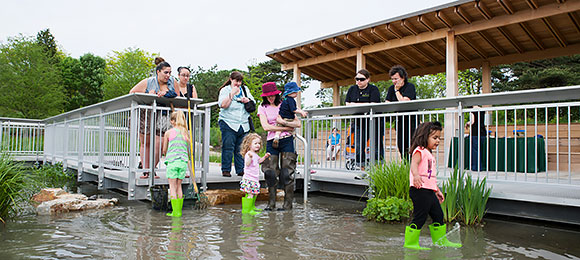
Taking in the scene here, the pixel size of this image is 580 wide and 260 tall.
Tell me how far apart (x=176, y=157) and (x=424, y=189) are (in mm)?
2778

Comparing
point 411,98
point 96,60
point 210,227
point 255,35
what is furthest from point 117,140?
point 255,35

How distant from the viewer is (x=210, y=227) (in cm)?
384

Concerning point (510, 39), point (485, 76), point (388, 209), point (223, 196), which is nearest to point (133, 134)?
point (223, 196)

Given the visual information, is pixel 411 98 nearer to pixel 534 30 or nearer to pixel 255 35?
pixel 534 30

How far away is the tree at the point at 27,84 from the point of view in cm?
2159

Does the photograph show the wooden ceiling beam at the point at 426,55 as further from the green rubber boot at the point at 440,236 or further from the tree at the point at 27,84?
the tree at the point at 27,84

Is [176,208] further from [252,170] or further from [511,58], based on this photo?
[511,58]

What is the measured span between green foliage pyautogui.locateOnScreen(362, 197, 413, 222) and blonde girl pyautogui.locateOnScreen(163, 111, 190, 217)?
214 cm

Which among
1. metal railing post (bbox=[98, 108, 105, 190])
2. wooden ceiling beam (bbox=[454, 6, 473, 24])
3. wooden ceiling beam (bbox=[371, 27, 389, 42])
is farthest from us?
wooden ceiling beam (bbox=[371, 27, 389, 42])

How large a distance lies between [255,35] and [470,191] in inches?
2235

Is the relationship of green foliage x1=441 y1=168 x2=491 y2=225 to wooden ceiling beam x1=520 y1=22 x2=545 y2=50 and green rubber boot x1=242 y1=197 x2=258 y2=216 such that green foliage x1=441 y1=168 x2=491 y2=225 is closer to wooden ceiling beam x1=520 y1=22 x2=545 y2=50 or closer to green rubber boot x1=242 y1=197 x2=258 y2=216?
green rubber boot x1=242 y1=197 x2=258 y2=216

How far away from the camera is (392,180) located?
4.43 metres

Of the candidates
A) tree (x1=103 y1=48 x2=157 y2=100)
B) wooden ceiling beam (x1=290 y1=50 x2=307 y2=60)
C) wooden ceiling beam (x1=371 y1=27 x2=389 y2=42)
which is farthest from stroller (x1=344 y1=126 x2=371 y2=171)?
tree (x1=103 y1=48 x2=157 y2=100)

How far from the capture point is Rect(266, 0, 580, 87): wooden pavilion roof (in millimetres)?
8094
